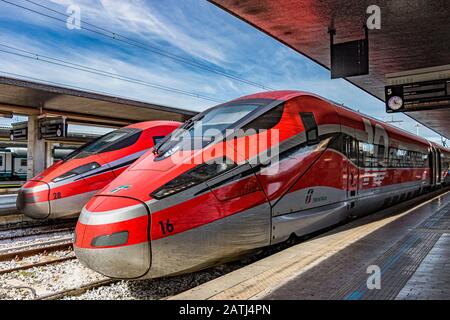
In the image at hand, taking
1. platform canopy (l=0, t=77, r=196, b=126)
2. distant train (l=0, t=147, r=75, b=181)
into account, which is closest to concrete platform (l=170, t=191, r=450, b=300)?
platform canopy (l=0, t=77, r=196, b=126)

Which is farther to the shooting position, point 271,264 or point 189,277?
point 189,277

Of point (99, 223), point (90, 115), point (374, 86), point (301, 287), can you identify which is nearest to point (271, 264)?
point (301, 287)

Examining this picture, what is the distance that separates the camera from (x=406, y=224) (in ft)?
23.6

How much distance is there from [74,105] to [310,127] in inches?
453

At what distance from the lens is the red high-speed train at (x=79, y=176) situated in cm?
853

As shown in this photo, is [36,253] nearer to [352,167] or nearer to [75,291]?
[75,291]

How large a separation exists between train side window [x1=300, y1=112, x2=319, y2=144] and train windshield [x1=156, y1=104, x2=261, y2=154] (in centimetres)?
92

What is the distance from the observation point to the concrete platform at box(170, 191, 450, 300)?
347 centimetres

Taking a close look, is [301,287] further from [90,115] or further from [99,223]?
[90,115]

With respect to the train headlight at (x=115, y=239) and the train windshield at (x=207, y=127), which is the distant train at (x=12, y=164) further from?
the train headlight at (x=115, y=239)

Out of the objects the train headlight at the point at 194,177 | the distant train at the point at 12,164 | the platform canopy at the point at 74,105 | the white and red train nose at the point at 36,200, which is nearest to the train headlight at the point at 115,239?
the train headlight at the point at 194,177

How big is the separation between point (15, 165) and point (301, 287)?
35.5 metres

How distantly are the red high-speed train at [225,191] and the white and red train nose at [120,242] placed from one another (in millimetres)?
10

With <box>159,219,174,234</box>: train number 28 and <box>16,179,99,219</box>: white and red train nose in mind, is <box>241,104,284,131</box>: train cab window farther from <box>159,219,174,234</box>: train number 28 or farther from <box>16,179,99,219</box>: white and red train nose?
<box>16,179,99,219</box>: white and red train nose
